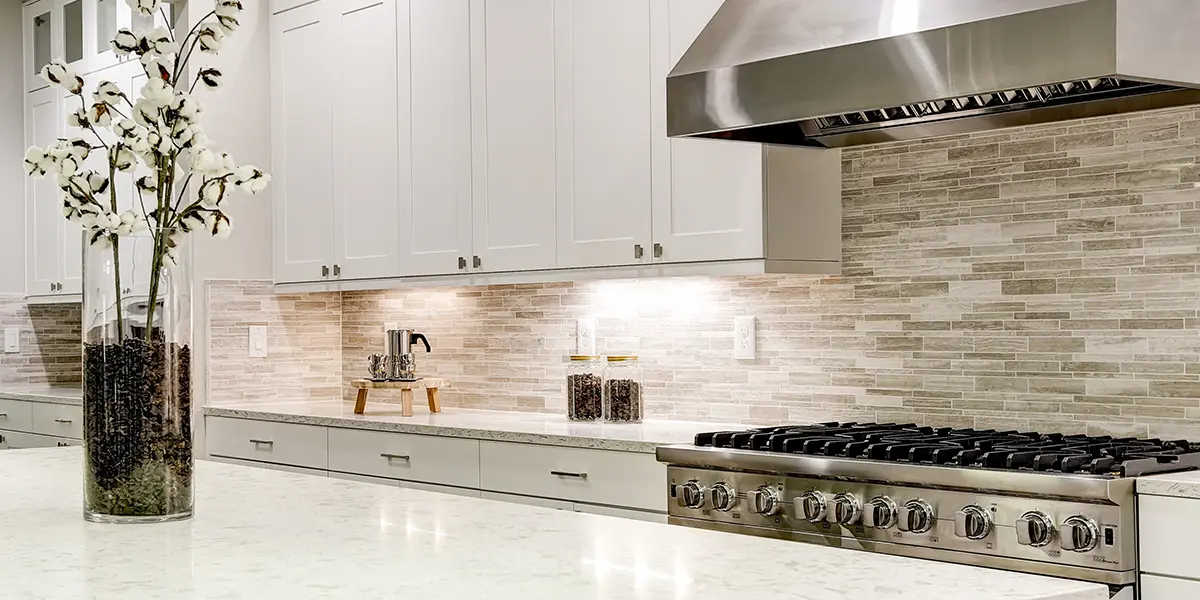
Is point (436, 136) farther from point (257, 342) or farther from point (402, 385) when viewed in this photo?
point (257, 342)

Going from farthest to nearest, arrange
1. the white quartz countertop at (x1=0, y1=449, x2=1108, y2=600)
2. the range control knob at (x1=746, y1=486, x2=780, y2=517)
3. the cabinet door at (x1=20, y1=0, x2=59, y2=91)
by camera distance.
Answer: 1. the cabinet door at (x1=20, y1=0, x2=59, y2=91)
2. the range control knob at (x1=746, y1=486, x2=780, y2=517)
3. the white quartz countertop at (x1=0, y1=449, x2=1108, y2=600)

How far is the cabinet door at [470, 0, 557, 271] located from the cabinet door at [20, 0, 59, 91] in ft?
9.76

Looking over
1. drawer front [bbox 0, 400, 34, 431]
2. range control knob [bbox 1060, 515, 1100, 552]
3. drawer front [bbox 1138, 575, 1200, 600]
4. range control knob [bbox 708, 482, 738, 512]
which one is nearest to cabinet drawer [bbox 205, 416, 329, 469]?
drawer front [bbox 0, 400, 34, 431]

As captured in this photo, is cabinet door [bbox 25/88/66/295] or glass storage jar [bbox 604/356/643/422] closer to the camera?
glass storage jar [bbox 604/356/643/422]

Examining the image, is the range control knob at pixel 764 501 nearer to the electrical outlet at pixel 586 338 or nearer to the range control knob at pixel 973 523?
the range control knob at pixel 973 523

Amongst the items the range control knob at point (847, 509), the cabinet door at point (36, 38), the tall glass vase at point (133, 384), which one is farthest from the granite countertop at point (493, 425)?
the cabinet door at point (36, 38)

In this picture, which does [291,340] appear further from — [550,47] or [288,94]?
[550,47]

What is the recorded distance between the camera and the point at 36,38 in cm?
640

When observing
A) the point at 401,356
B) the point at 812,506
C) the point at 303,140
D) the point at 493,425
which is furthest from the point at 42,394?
the point at 812,506

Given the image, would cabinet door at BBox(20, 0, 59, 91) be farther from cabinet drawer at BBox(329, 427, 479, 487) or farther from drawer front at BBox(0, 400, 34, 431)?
cabinet drawer at BBox(329, 427, 479, 487)

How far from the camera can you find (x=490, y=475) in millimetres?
3906

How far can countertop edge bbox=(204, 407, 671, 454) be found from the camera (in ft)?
11.4

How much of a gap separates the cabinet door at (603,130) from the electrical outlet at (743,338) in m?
0.40

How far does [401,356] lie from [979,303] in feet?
7.00
